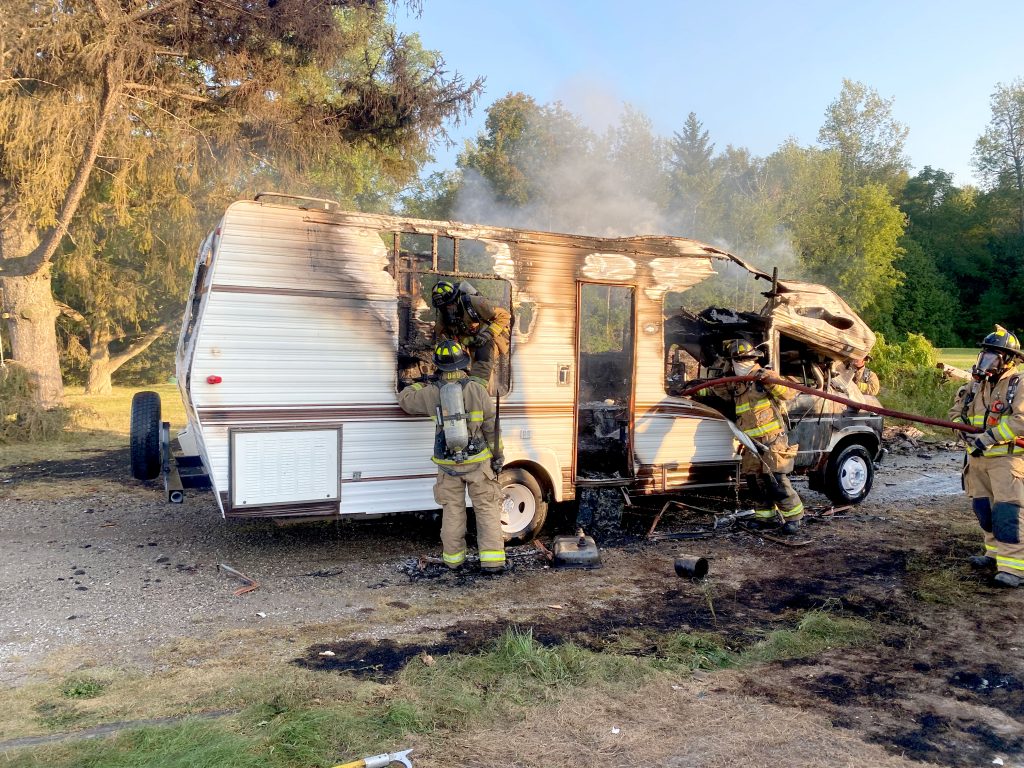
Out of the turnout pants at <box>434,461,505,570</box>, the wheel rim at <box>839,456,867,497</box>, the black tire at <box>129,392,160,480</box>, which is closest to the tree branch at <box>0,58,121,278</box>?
the black tire at <box>129,392,160,480</box>

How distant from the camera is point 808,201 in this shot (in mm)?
35344

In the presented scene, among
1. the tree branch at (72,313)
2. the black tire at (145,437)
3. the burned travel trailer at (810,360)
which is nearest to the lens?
the black tire at (145,437)

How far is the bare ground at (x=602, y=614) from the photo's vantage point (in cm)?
362

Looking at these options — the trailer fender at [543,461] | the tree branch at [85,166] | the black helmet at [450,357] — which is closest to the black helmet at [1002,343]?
the trailer fender at [543,461]

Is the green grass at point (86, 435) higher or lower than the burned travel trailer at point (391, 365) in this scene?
lower

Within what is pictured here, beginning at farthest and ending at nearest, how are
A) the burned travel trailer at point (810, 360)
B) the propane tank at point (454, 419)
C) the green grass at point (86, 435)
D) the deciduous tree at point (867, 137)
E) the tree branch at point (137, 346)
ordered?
the deciduous tree at point (867, 137) < the tree branch at point (137, 346) < the green grass at point (86, 435) < the burned travel trailer at point (810, 360) < the propane tank at point (454, 419)

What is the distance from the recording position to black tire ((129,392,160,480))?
652cm

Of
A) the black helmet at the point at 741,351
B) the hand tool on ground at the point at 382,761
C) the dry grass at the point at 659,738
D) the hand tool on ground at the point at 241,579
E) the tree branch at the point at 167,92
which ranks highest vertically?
the tree branch at the point at 167,92

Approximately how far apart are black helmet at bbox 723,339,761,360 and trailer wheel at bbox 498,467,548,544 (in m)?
2.48

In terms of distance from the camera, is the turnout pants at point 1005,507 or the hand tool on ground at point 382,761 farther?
the turnout pants at point 1005,507

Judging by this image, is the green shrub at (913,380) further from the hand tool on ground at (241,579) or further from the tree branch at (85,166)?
the tree branch at (85,166)

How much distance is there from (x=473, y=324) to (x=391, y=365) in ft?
2.51

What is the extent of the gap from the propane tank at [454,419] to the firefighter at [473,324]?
0.51 meters

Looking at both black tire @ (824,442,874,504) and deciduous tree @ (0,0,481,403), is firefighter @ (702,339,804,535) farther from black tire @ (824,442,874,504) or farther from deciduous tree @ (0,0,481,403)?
deciduous tree @ (0,0,481,403)
